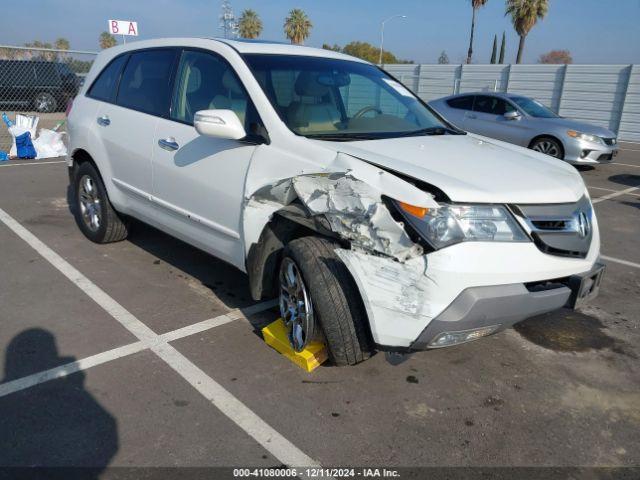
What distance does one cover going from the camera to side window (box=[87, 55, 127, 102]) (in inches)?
187

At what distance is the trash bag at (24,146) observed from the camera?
994 cm

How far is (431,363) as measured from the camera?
3273mm

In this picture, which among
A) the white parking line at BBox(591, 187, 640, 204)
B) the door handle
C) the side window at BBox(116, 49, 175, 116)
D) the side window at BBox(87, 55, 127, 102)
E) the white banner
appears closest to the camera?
the door handle

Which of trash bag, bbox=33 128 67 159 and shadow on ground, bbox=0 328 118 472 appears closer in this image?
shadow on ground, bbox=0 328 118 472

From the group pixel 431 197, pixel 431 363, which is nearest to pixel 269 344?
pixel 431 363

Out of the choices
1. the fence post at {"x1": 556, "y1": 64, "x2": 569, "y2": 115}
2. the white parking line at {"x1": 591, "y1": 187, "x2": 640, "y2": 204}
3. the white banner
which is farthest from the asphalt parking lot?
the fence post at {"x1": 556, "y1": 64, "x2": 569, "y2": 115}

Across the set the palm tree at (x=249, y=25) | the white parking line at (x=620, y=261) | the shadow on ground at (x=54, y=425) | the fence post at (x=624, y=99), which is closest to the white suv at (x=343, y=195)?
the shadow on ground at (x=54, y=425)

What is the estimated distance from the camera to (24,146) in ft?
32.9

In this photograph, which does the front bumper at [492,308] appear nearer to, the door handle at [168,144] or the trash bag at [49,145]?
the door handle at [168,144]

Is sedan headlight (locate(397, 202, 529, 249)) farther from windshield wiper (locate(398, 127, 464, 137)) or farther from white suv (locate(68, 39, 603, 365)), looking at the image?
windshield wiper (locate(398, 127, 464, 137))

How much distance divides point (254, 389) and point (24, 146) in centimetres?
922

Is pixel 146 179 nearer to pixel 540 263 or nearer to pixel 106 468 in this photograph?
pixel 106 468

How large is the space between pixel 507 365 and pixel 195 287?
2421 mm

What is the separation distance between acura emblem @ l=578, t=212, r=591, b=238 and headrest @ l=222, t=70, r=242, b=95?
7.27 feet
